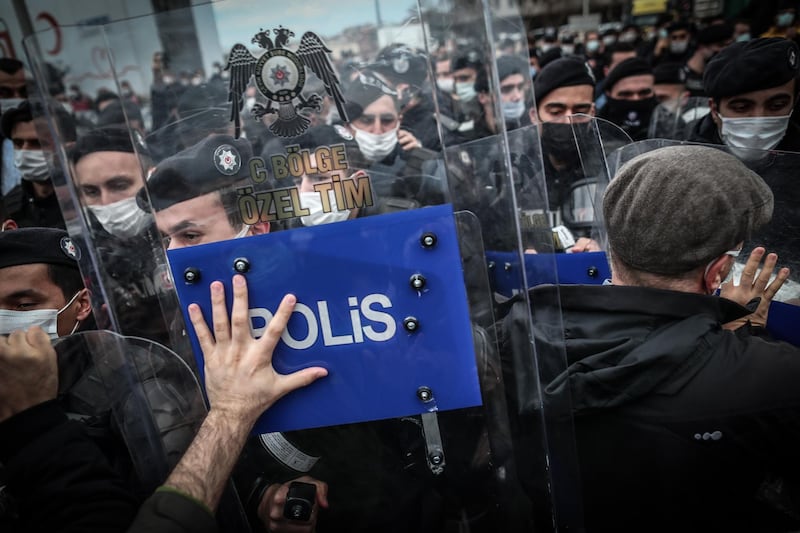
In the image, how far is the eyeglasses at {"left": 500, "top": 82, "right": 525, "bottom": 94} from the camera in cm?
95

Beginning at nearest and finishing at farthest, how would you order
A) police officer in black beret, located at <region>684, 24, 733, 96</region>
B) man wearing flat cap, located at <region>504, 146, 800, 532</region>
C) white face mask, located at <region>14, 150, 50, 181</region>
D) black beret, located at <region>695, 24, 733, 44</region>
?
man wearing flat cap, located at <region>504, 146, 800, 532</region> → white face mask, located at <region>14, 150, 50, 181</region> → police officer in black beret, located at <region>684, 24, 733, 96</region> → black beret, located at <region>695, 24, 733, 44</region>

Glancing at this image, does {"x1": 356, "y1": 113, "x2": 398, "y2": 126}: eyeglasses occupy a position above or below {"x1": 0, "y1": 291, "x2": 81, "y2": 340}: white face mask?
above

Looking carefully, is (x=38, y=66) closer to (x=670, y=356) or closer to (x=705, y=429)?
(x=670, y=356)

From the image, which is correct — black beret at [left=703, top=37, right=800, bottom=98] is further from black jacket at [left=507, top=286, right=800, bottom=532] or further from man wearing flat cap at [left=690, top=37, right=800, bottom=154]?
black jacket at [left=507, top=286, right=800, bottom=532]

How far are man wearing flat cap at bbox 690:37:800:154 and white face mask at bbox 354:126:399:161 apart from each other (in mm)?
2523

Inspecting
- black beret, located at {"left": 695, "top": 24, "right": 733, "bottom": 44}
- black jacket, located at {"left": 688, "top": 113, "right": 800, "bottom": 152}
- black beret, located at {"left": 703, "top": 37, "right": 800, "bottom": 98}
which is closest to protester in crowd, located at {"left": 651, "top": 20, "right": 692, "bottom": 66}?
black beret, located at {"left": 695, "top": 24, "right": 733, "bottom": 44}

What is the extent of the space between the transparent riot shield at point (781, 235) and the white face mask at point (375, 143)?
1.12m

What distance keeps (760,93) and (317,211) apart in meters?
2.81

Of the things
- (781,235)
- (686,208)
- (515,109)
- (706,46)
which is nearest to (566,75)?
(781,235)

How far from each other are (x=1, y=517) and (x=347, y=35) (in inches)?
48.5

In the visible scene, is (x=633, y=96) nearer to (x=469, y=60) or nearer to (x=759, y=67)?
(x=759, y=67)

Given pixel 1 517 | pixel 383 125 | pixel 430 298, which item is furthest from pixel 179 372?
pixel 383 125

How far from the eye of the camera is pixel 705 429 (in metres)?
1.17

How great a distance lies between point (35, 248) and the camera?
181 centimetres
